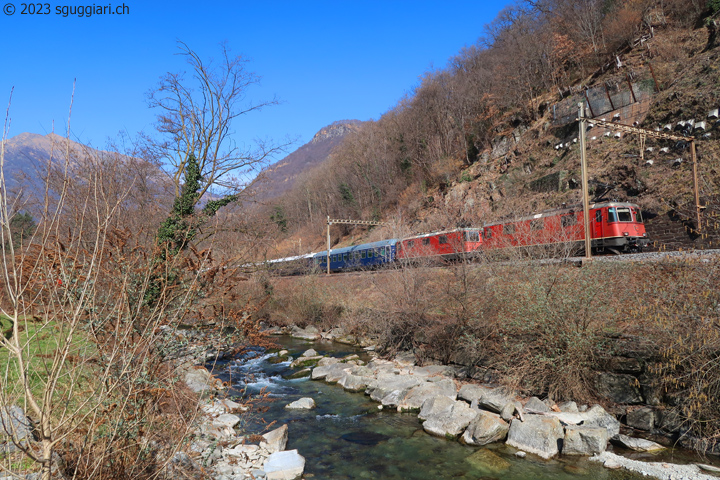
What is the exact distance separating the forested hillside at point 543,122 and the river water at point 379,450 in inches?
383

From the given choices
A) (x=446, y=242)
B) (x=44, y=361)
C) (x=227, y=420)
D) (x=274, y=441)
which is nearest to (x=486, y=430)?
(x=274, y=441)

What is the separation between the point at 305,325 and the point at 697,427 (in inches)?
642

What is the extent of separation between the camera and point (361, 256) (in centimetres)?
3066

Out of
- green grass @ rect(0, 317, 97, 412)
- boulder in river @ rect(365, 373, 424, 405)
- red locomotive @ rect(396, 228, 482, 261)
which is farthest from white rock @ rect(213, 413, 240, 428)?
red locomotive @ rect(396, 228, 482, 261)

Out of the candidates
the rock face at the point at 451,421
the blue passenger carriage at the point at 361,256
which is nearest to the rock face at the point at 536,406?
the rock face at the point at 451,421

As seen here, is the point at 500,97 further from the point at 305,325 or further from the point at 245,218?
the point at 245,218

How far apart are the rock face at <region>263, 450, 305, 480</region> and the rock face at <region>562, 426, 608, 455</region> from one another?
173 inches

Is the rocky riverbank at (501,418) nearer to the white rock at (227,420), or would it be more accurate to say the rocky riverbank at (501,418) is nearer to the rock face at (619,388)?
the rock face at (619,388)

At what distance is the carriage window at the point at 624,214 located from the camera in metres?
17.9

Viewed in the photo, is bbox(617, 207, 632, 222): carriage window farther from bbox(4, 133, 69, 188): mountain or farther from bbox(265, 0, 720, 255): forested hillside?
bbox(4, 133, 69, 188): mountain

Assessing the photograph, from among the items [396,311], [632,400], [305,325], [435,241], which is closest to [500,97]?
[435,241]

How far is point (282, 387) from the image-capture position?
39.0 ft

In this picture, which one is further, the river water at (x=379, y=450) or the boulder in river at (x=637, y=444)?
the boulder in river at (x=637, y=444)

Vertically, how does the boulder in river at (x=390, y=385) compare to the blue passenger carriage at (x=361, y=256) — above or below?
below
